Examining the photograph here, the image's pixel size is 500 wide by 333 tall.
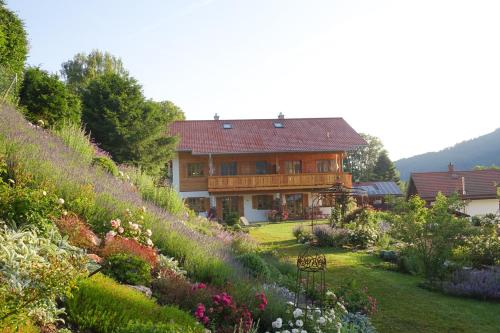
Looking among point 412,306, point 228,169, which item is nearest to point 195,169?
point 228,169

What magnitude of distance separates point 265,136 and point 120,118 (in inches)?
493

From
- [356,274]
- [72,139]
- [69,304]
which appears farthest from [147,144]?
[69,304]

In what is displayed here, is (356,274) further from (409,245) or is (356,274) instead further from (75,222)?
(75,222)

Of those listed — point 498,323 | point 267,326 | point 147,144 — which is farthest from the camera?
point 147,144

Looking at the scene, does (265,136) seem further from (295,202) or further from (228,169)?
(295,202)

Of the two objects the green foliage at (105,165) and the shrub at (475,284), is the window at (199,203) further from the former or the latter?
the shrub at (475,284)

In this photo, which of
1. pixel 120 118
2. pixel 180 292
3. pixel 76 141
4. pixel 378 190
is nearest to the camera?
pixel 180 292

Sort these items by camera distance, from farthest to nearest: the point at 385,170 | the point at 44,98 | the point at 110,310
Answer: the point at 385,170 < the point at 44,98 < the point at 110,310

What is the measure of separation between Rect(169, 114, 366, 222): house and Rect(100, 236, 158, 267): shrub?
24.3 meters

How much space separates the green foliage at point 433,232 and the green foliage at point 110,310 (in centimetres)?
719

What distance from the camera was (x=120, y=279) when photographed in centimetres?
493

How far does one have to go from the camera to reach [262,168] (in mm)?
32781

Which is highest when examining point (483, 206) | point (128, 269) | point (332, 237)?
point (128, 269)

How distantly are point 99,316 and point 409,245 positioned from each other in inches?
334
